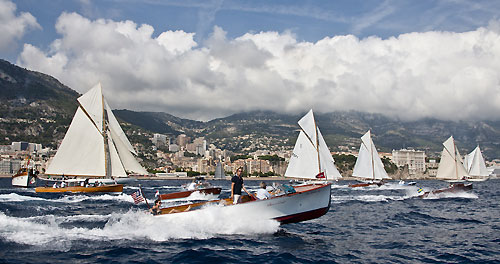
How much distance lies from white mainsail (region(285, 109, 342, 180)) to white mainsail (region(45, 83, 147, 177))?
24315 millimetres

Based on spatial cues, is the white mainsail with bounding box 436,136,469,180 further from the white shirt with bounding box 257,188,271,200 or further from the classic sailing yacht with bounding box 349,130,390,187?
the white shirt with bounding box 257,188,271,200

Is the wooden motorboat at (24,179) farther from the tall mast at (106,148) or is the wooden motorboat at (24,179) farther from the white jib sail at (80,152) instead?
the tall mast at (106,148)

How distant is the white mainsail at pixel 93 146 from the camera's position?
2012 inches

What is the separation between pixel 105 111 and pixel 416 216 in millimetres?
44952

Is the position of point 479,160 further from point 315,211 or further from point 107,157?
point 315,211

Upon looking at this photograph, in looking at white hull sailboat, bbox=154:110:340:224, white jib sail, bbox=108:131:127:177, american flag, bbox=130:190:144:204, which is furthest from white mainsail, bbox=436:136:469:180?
american flag, bbox=130:190:144:204

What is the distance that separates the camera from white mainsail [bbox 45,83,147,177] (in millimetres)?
51094

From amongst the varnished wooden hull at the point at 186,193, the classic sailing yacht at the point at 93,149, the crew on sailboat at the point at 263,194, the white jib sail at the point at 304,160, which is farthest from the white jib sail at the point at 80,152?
the crew on sailboat at the point at 263,194

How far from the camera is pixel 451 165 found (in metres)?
83.2

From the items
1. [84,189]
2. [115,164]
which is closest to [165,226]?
[84,189]

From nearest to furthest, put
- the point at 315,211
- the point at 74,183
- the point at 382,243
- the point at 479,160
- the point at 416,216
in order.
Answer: the point at 382,243 < the point at 315,211 < the point at 416,216 < the point at 74,183 < the point at 479,160

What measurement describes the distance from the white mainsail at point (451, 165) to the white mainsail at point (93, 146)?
206 feet

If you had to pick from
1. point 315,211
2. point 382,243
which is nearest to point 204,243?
point 315,211

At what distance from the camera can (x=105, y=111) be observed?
5734cm
